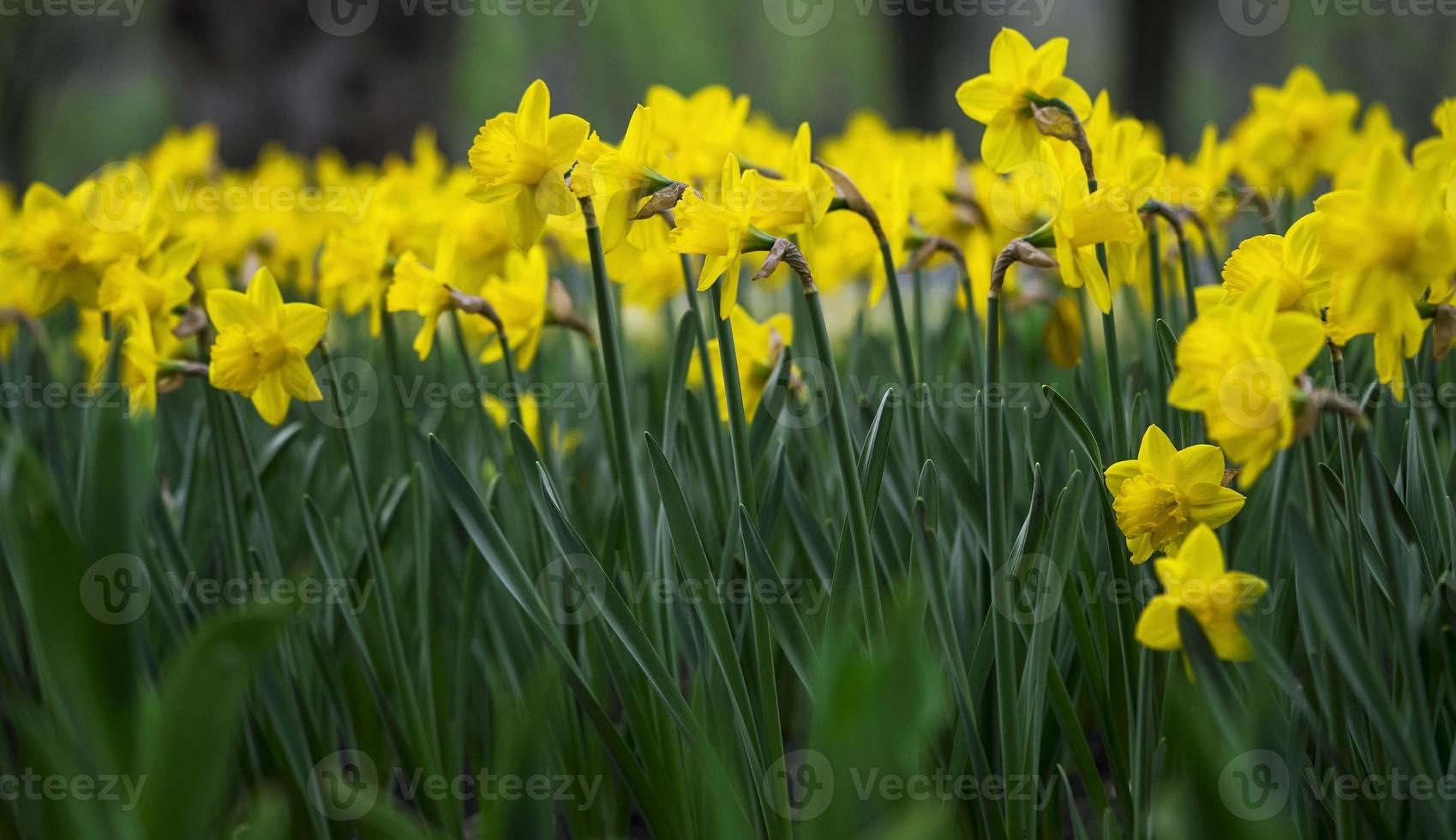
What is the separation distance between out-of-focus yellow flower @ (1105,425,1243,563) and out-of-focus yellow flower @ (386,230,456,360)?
0.90 metres

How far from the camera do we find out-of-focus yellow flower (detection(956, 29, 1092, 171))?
45.2 inches

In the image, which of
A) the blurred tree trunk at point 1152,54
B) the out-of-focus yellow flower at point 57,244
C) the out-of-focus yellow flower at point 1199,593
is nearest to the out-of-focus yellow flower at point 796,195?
the out-of-focus yellow flower at point 1199,593

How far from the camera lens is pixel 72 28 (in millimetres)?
9625

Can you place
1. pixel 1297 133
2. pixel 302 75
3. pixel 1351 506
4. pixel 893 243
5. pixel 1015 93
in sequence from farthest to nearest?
1. pixel 302 75
2. pixel 1297 133
3. pixel 893 243
4. pixel 1015 93
5. pixel 1351 506

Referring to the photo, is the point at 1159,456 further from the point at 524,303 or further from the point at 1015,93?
the point at 524,303

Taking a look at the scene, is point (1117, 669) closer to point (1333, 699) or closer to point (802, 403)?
point (1333, 699)

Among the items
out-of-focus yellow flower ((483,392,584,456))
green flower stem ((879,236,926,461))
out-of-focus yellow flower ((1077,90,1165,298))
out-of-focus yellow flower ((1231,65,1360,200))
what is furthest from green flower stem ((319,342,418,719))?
out-of-focus yellow flower ((1231,65,1360,200))

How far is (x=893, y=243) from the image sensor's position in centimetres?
154

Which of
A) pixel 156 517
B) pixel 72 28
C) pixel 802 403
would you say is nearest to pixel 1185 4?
pixel 802 403

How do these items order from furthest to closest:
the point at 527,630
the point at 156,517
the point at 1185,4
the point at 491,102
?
the point at 491,102
the point at 1185,4
the point at 156,517
the point at 527,630

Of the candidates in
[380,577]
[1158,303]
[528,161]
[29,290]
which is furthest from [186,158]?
[1158,303]

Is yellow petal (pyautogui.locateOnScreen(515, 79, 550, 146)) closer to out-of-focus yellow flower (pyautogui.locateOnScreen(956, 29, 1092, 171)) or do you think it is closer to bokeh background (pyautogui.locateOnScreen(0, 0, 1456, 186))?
out-of-focus yellow flower (pyautogui.locateOnScreen(956, 29, 1092, 171))

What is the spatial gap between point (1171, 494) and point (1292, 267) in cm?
21

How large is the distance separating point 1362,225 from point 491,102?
15.2 m
